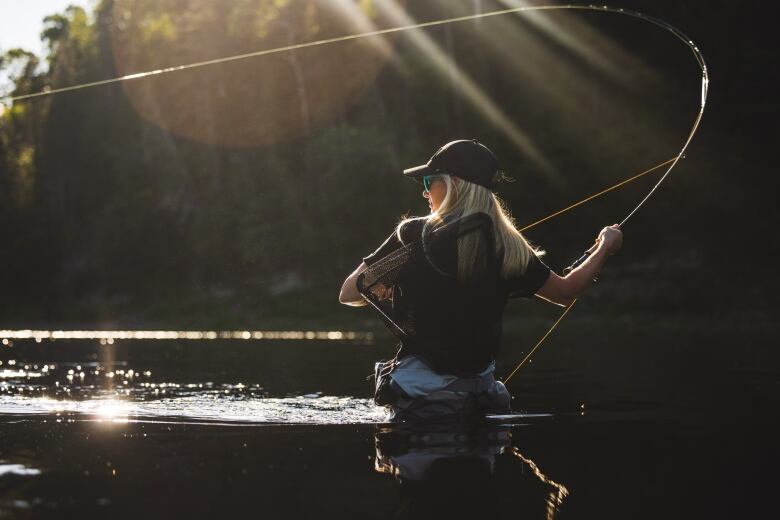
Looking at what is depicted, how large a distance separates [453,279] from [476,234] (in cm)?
33

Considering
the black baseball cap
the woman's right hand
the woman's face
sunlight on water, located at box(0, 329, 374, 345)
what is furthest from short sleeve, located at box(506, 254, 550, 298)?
sunlight on water, located at box(0, 329, 374, 345)

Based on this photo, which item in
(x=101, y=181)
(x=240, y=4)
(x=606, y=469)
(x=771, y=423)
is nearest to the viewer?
(x=606, y=469)

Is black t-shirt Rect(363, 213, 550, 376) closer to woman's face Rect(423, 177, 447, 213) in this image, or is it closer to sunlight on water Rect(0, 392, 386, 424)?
woman's face Rect(423, 177, 447, 213)

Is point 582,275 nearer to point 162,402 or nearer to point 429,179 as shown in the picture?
point 429,179

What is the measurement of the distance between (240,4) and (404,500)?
47.0 m

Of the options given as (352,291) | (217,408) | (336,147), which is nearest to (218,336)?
(336,147)

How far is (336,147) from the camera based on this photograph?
4094cm

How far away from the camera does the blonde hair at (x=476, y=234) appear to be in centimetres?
622

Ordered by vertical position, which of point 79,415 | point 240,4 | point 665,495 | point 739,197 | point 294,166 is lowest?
point 665,495

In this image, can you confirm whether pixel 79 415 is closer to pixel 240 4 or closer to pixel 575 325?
pixel 575 325

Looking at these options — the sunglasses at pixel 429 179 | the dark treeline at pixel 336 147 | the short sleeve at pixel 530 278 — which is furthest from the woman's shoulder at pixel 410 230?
the dark treeline at pixel 336 147

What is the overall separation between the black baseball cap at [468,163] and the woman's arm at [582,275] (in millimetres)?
770

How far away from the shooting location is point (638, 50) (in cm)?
3700

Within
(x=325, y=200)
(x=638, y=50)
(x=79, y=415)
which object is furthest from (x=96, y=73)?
(x=79, y=415)
